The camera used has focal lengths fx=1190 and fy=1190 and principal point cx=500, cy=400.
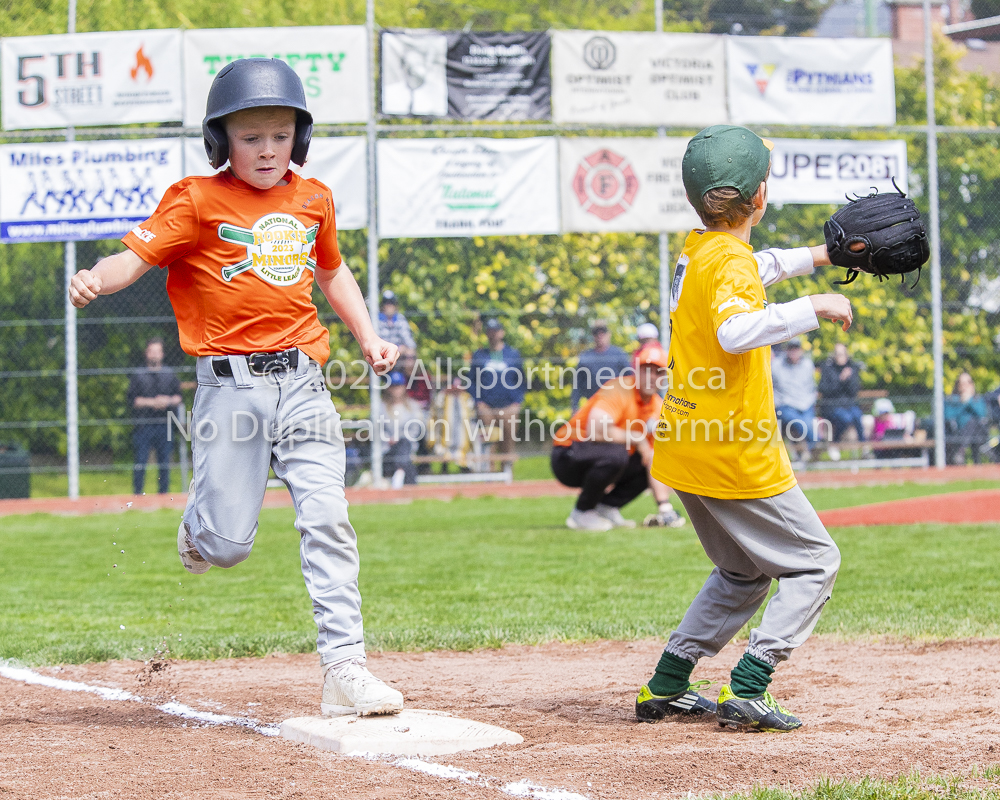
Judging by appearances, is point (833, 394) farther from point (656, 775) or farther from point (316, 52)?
point (656, 775)

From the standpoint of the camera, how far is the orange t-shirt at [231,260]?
3.96m

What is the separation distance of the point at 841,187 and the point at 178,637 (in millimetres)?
11340

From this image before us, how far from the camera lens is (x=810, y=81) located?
15.0 m

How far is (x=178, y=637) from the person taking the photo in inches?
236

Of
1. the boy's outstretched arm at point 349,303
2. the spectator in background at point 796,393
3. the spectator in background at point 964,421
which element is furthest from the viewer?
the spectator in background at point 964,421

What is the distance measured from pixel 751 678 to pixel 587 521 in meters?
6.81

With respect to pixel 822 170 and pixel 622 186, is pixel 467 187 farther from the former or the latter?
pixel 822 170

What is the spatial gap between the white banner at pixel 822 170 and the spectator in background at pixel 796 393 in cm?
195

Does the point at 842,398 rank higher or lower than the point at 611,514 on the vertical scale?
higher

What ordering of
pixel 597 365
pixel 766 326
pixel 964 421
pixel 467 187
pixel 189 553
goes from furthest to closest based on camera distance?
pixel 964 421 → pixel 467 187 → pixel 597 365 → pixel 189 553 → pixel 766 326

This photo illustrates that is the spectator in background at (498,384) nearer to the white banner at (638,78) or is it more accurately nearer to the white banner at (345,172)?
the white banner at (345,172)

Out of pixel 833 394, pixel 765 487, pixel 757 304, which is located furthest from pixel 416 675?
pixel 833 394

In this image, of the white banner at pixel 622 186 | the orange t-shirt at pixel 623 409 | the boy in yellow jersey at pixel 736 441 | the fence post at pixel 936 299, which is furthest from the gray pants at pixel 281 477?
the fence post at pixel 936 299

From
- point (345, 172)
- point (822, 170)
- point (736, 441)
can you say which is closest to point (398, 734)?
point (736, 441)
